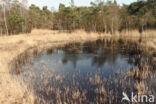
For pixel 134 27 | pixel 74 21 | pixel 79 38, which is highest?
pixel 74 21

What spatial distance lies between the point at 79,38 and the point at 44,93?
14.8 m

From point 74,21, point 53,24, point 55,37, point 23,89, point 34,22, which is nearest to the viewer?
point 23,89

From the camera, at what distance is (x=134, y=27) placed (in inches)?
840

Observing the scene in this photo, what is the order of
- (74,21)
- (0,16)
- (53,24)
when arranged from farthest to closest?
(53,24) < (74,21) < (0,16)

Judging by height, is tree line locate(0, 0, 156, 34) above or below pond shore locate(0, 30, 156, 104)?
above

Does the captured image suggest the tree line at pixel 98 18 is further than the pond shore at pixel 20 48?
Yes

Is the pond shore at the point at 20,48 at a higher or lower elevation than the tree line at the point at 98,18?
lower

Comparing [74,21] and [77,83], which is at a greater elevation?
[74,21]

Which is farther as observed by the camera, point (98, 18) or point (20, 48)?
point (98, 18)

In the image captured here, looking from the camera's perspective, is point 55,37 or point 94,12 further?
point 94,12

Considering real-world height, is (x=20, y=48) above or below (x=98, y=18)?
below

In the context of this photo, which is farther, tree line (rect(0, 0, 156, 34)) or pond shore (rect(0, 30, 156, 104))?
tree line (rect(0, 0, 156, 34))

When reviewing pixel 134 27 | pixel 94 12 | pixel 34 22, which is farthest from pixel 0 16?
pixel 134 27

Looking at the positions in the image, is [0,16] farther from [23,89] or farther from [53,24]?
[23,89]
